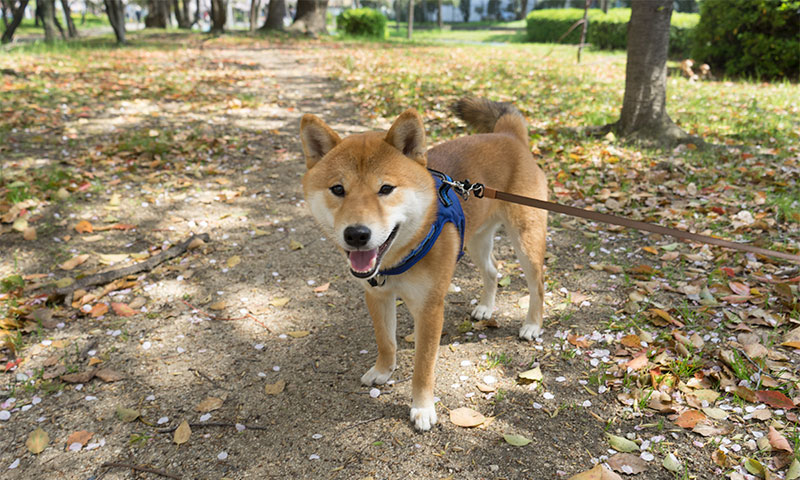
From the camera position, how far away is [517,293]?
4172 millimetres

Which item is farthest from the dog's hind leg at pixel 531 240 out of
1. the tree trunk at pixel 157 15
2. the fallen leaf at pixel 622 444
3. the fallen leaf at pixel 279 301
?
the tree trunk at pixel 157 15

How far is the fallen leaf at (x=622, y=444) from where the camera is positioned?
255 cm

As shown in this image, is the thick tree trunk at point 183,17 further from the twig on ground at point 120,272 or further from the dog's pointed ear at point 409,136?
the dog's pointed ear at point 409,136

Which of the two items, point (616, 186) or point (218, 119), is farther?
point (218, 119)

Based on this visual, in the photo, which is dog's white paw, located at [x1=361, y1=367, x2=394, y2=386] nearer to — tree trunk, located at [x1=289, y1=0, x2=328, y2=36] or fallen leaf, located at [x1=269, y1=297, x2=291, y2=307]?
fallen leaf, located at [x1=269, y1=297, x2=291, y2=307]

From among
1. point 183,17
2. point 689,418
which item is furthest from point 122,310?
point 183,17

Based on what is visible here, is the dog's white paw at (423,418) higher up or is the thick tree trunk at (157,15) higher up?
the thick tree trunk at (157,15)

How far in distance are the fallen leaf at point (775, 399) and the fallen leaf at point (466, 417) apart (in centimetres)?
155

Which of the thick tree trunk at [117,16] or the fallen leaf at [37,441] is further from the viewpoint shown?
the thick tree trunk at [117,16]

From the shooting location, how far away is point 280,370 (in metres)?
3.31

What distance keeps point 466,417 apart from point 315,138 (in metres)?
1.82

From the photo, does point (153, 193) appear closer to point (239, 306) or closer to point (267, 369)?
point (239, 306)

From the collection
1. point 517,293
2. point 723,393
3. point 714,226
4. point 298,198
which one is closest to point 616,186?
point 714,226

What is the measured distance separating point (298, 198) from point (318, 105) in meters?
4.85
